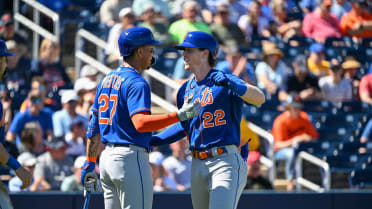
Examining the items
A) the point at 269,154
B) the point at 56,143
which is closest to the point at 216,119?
the point at 56,143

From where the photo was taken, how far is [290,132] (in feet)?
31.7

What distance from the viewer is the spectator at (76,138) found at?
8.48m

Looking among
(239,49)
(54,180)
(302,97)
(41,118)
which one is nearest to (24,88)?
(41,118)

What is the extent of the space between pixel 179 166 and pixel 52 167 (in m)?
1.46

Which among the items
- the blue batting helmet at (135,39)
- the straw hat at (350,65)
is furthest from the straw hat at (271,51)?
the blue batting helmet at (135,39)

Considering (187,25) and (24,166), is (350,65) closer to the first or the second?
(187,25)

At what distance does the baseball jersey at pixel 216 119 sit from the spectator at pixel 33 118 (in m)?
3.81

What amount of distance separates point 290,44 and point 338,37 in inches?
41.0

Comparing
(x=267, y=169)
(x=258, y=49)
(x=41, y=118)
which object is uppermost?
→ (x=258, y=49)

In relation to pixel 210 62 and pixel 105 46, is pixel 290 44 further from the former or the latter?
pixel 210 62

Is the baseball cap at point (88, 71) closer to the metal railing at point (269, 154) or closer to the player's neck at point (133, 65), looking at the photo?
the metal railing at point (269, 154)

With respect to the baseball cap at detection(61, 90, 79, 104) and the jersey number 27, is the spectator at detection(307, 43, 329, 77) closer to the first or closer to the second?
the baseball cap at detection(61, 90, 79, 104)

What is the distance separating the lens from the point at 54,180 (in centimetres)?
812

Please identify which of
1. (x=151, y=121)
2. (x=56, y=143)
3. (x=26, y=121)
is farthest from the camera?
(x=26, y=121)
